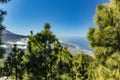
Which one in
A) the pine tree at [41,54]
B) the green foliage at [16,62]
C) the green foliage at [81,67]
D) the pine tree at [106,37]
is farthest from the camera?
the green foliage at [16,62]

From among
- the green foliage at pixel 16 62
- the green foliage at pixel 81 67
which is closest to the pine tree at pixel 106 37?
the green foliage at pixel 81 67

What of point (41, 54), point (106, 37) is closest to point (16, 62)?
point (41, 54)

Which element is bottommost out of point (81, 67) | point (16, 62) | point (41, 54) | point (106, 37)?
point (81, 67)

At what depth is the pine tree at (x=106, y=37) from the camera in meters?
18.9

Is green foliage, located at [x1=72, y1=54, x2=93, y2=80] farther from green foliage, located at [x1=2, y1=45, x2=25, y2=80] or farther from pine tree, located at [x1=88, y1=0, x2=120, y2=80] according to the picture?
pine tree, located at [x1=88, y1=0, x2=120, y2=80]

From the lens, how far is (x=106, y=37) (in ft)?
63.5

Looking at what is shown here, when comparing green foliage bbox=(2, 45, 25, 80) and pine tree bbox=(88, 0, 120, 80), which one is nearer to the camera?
pine tree bbox=(88, 0, 120, 80)

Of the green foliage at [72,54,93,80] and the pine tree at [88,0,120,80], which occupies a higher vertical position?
the pine tree at [88,0,120,80]

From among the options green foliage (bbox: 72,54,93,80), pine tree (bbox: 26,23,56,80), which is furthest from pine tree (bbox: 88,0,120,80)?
pine tree (bbox: 26,23,56,80)

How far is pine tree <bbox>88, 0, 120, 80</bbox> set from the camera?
18.9 metres

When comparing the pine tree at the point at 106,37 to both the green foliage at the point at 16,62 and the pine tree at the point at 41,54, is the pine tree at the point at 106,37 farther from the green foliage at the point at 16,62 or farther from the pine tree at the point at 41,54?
the green foliage at the point at 16,62

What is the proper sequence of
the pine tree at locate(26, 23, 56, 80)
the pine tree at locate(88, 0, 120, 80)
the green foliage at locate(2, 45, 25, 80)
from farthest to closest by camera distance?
the green foliage at locate(2, 45, 25, 80) < the pine tree at locate(26, 23, 56, 80) < the pine tree at locate(88, 0, 120, 80)

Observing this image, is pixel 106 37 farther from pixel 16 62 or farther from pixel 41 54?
pixel 16 62

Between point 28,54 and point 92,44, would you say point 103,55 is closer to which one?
point 92,44
